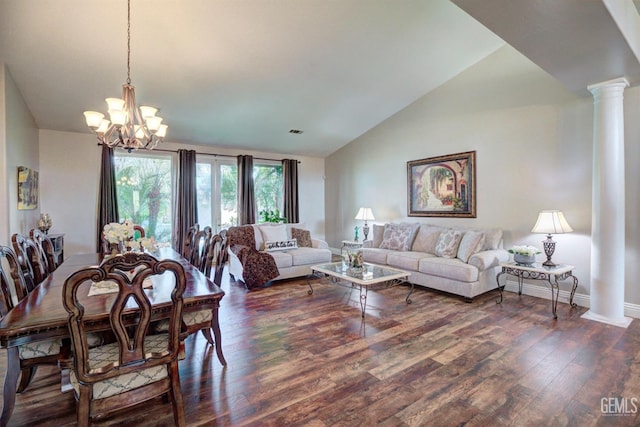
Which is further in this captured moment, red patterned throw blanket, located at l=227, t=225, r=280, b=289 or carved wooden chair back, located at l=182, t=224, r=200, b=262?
red patterned throw blanket, located at l=227, t=225, r=280, b=289

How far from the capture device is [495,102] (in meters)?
4.55

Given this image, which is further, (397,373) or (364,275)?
(364,275)

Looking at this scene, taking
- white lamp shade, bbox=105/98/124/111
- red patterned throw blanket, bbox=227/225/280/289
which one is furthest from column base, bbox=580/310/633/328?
white lamp shade, bbox=105/98/124/111

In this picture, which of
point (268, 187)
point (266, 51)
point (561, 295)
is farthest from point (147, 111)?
point (561, 295)

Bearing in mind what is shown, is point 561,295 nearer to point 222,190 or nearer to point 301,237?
point 301,237

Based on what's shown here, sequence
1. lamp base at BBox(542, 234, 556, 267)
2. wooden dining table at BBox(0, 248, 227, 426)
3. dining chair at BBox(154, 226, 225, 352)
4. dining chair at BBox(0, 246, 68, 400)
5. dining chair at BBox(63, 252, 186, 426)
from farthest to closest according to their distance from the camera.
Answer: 1. lamp base at BBox(542, 234, 556, 267)
2. dining chair at BBox(154, 226, 225, 352)
3. dining chair at BBox(0, 246, 68, 400)
4. wooden dining table at BBox(0, 248, 227, 426)
5. dining chair at BBox(63, 252, 186, 426)

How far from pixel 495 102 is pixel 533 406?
4085mm

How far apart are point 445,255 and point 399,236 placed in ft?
3.00

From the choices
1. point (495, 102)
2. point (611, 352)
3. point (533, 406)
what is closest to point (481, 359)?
point (533, 406)

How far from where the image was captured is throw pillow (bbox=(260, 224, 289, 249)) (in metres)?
5.30

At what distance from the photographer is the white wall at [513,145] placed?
3.77m

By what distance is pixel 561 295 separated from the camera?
3938 millimetres

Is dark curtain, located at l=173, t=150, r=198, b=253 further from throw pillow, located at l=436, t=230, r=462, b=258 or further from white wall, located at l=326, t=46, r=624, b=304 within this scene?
throw pillow, located at l=436, t=230, r=462, b=258

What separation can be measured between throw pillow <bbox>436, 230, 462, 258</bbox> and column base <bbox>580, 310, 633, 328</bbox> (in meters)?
1.56
